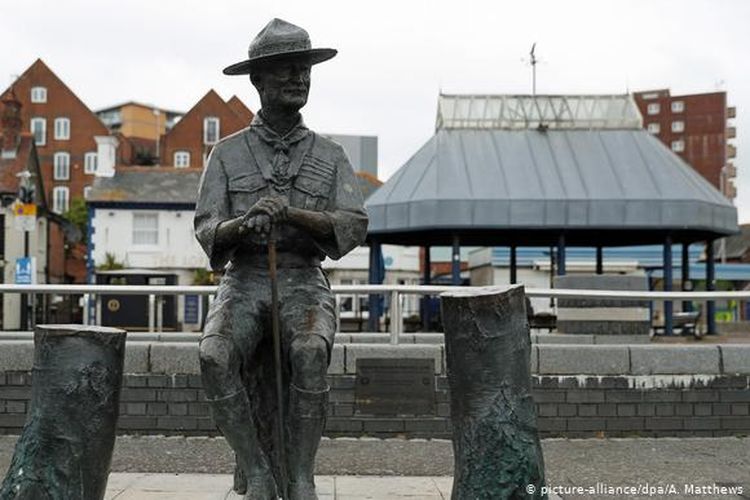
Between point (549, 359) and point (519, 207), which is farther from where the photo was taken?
point (519, 207)

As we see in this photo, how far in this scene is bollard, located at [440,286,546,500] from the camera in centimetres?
399

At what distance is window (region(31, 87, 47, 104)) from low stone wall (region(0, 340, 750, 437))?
151ft

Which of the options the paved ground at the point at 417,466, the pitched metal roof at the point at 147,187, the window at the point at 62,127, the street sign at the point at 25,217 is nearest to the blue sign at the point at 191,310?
the pitched metal roof at the point at 147,187

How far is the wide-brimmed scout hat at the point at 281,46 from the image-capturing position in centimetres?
446

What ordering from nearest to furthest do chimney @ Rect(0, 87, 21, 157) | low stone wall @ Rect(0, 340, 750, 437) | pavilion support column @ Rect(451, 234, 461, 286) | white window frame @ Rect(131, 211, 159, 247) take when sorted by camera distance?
1. low stone wall @ Rect(0, 340, 750, 437)
2. pavilion support column @ Rect(451, 234, 461, 286)
3. white window frame @ Rect(131, 211, 159, 247)
4. chimney @ Rect(0, 87, 21, 157)

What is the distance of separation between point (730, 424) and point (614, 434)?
1.14m

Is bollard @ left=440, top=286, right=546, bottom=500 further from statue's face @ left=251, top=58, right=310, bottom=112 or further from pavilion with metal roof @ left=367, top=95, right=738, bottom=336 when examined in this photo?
pavilion with metal roof @ left=367, top=95, right=738, bottom=336

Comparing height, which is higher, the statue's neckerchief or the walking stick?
the statue's neckerchief

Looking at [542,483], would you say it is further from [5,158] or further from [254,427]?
[5,158]

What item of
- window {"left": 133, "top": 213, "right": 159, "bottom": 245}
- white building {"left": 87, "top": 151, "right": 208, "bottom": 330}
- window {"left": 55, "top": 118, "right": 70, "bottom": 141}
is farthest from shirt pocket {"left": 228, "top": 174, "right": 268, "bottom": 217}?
window {"left": 55, "top": 118, "right": 70, "bottom": 141}

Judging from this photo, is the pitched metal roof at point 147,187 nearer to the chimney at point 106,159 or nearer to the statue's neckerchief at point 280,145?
the chimney at point 106,159

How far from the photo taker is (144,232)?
35.0 meters

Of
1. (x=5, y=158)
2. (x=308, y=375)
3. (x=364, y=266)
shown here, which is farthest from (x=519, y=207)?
(x=5, y=158)

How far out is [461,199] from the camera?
1678 centimetres
